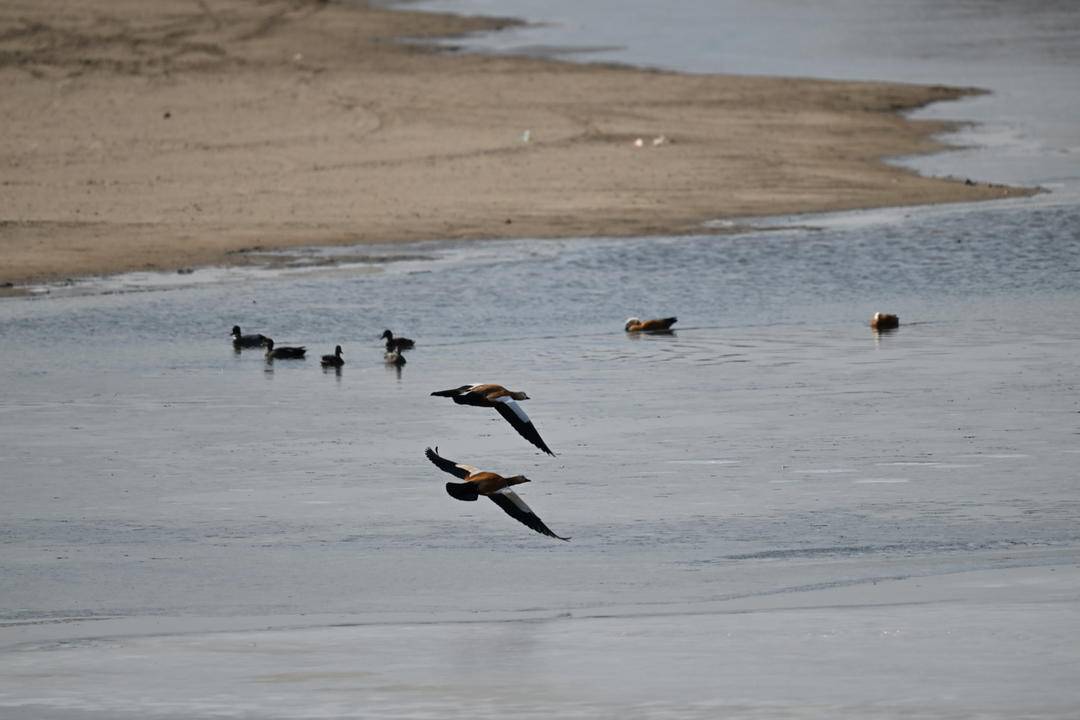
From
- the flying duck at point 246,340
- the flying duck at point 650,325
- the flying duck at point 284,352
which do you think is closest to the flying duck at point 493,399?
the flying duck at point 284,352

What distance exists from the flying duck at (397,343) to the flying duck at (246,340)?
37.0 inches

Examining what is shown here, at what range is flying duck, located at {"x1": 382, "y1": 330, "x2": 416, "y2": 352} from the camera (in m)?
15.2

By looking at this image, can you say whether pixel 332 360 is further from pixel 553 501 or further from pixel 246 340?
pixel 553 501

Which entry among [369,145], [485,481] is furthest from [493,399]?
[369,145]

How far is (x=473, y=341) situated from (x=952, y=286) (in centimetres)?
475

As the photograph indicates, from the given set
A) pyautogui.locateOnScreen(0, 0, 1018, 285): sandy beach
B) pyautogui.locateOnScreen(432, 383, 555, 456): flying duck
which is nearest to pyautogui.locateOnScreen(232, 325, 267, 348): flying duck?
pyautogui.locateOnScreen(0, 0, 1018, 285): sandy beach

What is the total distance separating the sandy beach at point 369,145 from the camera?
21.5 m

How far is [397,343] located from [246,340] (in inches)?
49.8

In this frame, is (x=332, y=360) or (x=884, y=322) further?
(x=884, y=322)

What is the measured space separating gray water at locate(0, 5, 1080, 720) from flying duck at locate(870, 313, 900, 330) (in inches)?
4.0

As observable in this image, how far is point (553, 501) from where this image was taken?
1084cm

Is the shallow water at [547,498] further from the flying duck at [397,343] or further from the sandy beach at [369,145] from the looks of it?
the sandy beach at [369,145]

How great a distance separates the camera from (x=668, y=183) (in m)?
23.7

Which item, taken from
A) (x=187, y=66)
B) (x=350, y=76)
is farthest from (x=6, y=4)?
(x=350, y=76)
